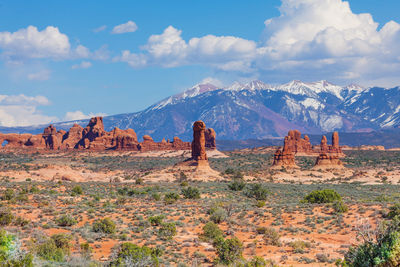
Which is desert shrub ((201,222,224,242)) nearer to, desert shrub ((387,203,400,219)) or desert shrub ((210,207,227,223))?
desert shrub ((210,207,227,223))

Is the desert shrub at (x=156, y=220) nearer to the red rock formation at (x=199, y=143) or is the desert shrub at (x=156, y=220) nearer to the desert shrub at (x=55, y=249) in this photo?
the desert shrub at (x=55, y=249)

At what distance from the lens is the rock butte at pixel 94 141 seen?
132375 millimetres

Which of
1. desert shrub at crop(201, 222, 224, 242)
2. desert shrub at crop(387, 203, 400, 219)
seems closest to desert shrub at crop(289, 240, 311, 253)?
desert shrub at crop(201, 222, 224, 242)

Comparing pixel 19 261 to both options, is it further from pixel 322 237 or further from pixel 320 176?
pixel 320 176

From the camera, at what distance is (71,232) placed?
22.4 m

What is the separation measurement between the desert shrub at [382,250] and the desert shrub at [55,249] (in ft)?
35.2

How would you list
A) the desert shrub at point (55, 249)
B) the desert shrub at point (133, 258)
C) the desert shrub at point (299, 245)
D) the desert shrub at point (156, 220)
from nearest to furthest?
the desert shrub at point (133, 258)
the desert shrub at point (55, 249)
the desert shrub at point (299, 245)
the desert shrub at point (156, 220)

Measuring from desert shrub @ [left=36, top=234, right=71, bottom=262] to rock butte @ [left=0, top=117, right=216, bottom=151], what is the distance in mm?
109705

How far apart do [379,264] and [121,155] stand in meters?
116

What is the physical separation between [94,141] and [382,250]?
131 metres

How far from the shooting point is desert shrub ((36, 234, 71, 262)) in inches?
665

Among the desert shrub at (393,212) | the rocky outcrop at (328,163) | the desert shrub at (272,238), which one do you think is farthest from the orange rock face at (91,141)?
the desert shrub at (272,238)

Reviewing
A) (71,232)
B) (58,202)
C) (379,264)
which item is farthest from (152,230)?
(379,264)

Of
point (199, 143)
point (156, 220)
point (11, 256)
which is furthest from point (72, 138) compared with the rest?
point (11, 256)
